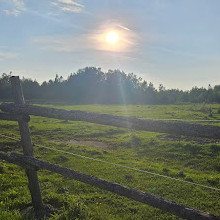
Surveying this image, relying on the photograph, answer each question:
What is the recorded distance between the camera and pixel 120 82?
10675 centimetres

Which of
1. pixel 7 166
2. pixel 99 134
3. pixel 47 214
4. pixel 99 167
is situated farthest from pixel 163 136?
pixel 47 214

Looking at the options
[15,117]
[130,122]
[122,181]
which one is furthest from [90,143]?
[130,122]

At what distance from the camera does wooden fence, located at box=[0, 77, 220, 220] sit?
3195 millimetres

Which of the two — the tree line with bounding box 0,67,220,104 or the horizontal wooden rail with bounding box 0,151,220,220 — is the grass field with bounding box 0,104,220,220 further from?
the tree line with bounding box 0,67,220,104

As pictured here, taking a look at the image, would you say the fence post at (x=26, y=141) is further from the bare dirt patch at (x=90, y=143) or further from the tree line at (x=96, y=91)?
the tree line at (x=96, y=91)

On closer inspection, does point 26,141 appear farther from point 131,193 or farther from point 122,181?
point 122,181

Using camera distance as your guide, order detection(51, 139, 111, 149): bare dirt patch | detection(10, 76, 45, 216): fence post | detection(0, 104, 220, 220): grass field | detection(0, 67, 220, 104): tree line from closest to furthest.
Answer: detection(10, 76, 45, 216): fence post, detection(0, 104, 220, 220): grass field, detection(51, 139, 111, 149): bare dirt patch, detection(0, 67, 220, 104): tree line

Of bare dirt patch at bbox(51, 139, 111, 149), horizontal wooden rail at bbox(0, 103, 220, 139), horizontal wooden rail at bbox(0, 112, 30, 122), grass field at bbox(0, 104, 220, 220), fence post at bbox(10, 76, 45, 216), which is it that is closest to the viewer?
horizontal wooden rail at bbox(0, 103, 220, 139)

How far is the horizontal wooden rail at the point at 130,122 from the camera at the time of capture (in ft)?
10.3

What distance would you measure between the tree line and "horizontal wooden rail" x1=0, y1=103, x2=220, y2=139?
277 feet

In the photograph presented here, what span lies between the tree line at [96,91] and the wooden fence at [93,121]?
83.9 m

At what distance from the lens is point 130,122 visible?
3818 millimetres

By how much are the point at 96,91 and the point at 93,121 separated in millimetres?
98707

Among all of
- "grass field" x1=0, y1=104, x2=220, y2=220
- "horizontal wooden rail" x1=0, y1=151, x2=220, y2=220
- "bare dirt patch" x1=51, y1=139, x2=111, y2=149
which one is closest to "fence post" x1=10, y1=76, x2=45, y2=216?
"horizontal wooden rail" x1=0, y1=151, x2=220, y2=220
